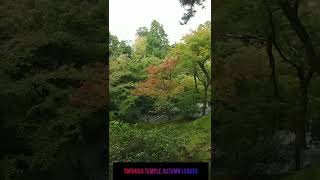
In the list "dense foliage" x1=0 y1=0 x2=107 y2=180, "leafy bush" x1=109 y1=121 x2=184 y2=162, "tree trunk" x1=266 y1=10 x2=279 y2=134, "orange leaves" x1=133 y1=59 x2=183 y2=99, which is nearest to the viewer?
"dense foliage" x1=0 y1=0 x2=107 y2=180

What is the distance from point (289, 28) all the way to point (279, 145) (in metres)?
1.82

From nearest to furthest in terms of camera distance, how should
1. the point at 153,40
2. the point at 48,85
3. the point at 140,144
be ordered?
1. the point at 48,85
2. the point at 140,144
3. the point at 153,40

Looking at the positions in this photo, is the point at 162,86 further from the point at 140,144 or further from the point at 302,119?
the point at 302,119

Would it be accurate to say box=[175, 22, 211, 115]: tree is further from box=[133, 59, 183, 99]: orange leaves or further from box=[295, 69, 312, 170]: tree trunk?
box=[295, 69, 312, 170]: tree trunk

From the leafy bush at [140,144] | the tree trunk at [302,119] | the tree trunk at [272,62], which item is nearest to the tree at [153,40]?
the leafy bush at [140,144]

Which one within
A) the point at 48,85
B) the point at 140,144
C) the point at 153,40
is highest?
the point at 153,40

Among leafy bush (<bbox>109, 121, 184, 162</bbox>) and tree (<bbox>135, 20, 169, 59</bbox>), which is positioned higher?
Answer: tree (<bbox>135, 20, 169, 59</bbox>)

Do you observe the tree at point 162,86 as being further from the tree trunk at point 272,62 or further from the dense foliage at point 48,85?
the tree trunk at point 272,62

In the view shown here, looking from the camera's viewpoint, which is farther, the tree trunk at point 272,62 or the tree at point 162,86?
the tree at point 162,86

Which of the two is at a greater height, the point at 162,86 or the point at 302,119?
the point at 162,86

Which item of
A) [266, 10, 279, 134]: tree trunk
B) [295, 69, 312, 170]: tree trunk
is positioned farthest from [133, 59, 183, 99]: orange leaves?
[295, 69, 312, 170]: tree trunk

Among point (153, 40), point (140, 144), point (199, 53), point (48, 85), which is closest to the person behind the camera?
point (48, 85)

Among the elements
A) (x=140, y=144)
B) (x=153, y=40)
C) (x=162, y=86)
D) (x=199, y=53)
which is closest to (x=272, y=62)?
(x=199, y=53)

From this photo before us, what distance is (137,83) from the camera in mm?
8547
